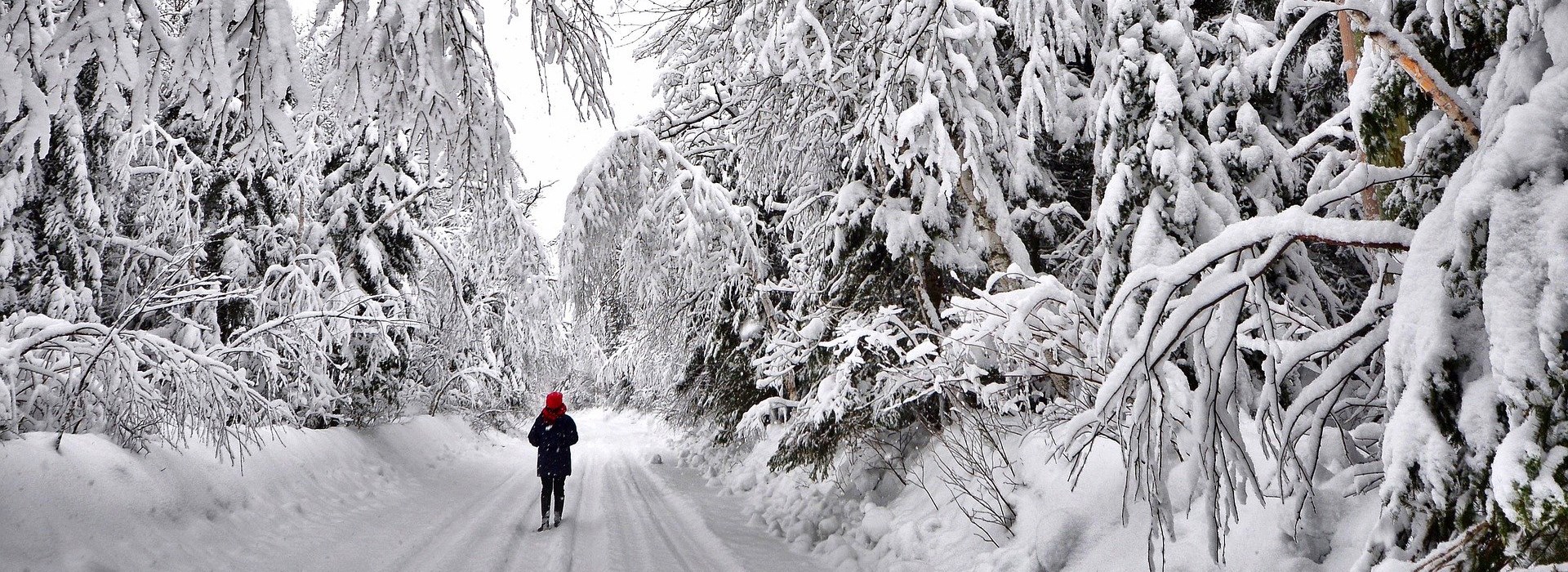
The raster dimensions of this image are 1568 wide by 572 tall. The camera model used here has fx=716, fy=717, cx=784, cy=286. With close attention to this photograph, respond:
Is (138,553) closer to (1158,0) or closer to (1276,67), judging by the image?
(1276,67)

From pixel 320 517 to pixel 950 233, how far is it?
799 cm

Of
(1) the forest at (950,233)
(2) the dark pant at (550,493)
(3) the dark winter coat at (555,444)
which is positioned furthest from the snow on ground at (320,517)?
(3) the dark winter coat at (555,444)

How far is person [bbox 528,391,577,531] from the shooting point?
8.68 m

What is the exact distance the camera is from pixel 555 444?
29.6ft

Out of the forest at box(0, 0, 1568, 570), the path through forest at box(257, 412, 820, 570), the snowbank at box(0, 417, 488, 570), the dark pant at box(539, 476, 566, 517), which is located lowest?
the path through forest at box(257, 412, 820, 570)

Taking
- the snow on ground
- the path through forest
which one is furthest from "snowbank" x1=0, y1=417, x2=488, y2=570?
the path through forest

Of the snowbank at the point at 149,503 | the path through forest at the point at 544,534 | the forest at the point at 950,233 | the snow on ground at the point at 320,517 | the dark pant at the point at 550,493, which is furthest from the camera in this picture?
the dark pant at the point at 550,493

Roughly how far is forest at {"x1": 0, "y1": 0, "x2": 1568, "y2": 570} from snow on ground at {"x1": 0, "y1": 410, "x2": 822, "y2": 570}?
54 centimetres

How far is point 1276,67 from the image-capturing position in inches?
106

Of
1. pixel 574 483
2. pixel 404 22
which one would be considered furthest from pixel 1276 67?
pixel 574 483

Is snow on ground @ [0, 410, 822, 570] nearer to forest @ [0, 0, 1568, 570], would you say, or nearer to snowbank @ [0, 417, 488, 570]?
snowbank @ [0, 417, 488, 570]

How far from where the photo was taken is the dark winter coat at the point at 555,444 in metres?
8.77

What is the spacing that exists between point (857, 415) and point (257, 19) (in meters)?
6.16

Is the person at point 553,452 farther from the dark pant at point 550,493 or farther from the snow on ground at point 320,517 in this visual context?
the snow on ground at point 320,517
